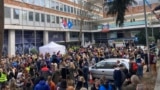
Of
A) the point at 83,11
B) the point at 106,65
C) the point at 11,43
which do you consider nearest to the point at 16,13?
the point at 11,43

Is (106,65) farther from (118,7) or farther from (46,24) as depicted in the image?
(46,24)

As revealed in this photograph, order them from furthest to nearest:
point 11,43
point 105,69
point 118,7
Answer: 1. point 11,43
2. point 105,69
3. point 118,7

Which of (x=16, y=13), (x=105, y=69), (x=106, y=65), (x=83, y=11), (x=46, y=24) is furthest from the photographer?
(x=83, y=11)

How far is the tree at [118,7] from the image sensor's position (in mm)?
6742

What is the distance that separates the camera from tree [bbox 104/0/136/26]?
674cm

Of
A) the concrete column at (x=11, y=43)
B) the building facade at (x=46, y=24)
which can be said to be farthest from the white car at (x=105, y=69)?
the concrete column at (x=11, y=43)

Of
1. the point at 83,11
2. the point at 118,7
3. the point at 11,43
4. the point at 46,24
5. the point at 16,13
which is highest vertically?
the point at 83,11

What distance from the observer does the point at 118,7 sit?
269 inches

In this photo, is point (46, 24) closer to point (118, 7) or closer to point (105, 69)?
point (105, 69)

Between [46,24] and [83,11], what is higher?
[83,11]

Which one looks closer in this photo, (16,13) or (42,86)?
(42,86)

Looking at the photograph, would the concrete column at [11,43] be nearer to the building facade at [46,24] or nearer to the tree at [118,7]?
the building facade at [46,24]

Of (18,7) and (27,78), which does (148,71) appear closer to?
(27,78)

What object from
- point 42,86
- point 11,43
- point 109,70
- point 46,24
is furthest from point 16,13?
point 42,86
